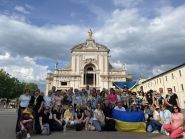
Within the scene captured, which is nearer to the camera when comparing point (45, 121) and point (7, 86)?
point (45, 121)

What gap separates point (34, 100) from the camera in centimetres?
1385

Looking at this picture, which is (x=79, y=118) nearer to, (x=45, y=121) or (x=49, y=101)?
(x=49, y=101)

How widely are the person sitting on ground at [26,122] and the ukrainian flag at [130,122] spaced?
453cm

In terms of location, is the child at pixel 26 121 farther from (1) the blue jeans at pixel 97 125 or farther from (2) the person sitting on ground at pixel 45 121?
(1) the blue jeans at pixel 97 125

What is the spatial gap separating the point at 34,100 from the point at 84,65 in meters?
65.5

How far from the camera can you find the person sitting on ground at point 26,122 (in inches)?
495

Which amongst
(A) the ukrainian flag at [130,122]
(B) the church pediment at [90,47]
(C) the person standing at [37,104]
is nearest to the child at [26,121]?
(C) the person standing at [37,104]

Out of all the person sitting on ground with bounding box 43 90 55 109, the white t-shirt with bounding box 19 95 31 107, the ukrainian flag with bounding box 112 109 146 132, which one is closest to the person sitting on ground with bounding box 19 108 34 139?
the white t-shirt with bounding box 19 95 31 107

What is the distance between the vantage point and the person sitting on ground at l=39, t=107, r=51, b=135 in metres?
13.4

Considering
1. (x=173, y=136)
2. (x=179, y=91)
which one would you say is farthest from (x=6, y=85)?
(x=173, y=136)

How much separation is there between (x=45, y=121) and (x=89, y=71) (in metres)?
66.8

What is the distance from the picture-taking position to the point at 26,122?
1287cm

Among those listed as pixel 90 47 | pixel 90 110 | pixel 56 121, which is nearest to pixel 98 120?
pixel 90 110

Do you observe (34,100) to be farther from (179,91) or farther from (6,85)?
(6,85)
